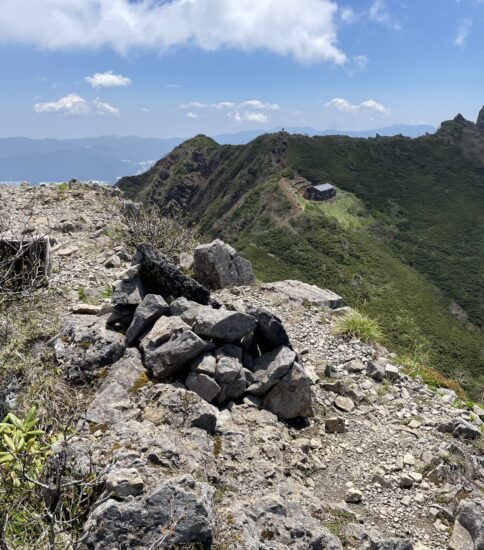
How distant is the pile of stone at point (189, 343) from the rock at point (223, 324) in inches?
0.7

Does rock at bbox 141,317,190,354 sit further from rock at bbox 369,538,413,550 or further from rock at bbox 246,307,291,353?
rock at bbox 369,538,413,550

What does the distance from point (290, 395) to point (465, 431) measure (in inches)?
148

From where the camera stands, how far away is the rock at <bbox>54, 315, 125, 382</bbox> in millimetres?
7176

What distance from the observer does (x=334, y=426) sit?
8117 millimetres

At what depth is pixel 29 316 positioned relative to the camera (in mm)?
8539

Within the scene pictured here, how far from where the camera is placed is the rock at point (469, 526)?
6.07 metres

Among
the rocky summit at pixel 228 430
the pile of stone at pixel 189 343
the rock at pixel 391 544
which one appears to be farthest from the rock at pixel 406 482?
the pile of stone at pixel 189 343

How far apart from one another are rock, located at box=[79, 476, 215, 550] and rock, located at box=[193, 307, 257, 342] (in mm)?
3339

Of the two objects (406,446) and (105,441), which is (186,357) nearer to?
(105,441)

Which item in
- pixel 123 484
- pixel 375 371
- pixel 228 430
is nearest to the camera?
pixel 123 484

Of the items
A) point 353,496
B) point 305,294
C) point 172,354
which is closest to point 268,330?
point 172,354

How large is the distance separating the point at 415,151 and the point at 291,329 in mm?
139874

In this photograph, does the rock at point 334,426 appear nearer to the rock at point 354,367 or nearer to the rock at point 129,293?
the rock at point 354,367

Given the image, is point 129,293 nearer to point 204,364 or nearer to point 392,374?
point 204,364
